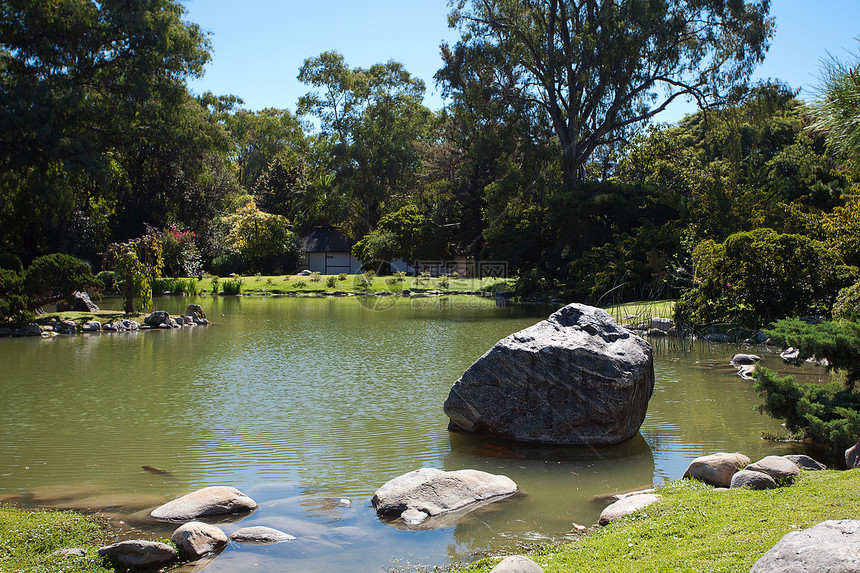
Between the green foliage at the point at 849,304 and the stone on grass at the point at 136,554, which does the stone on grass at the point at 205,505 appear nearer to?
the stone on grass at the point at 136,554

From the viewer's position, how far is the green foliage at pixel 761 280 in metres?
16.3

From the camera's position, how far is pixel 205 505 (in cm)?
616

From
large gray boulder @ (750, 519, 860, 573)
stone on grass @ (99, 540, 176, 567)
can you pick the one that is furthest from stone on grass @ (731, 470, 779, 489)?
stone on grass @ (99, 540, 176, 567)

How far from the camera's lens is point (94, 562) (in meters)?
4.91

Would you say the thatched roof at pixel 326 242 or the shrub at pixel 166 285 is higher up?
the thatched roof at pixel 326 242

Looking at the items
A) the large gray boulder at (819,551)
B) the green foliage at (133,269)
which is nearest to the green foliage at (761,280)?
the large gray boulder at (819,551)

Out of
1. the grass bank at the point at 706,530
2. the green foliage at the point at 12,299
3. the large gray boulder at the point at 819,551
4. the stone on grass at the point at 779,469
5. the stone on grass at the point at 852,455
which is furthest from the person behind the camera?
the green foliage at the point at 12,299

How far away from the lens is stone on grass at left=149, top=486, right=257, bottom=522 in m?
6.05

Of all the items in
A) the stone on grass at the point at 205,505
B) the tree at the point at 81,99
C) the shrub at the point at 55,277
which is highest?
the tree at the point at 81,99

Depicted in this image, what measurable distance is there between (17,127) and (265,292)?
18.4 meters

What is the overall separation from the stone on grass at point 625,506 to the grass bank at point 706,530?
0.12m

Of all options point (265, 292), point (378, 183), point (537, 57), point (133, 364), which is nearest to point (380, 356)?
point (133, 364)

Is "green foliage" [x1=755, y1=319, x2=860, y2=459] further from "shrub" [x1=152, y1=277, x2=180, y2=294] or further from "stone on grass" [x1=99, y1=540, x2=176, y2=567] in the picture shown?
"shrub" [x1=152, y1=277, x2=180, y2=294]

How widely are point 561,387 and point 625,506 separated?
2.87m
